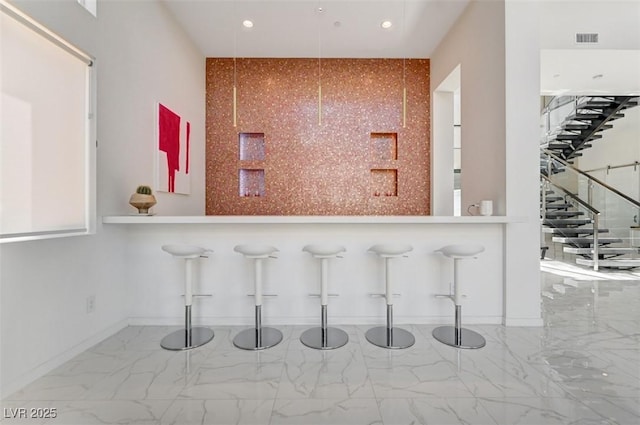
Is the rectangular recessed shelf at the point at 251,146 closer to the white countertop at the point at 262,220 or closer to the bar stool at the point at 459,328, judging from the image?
the white countertop at the point at 262,220

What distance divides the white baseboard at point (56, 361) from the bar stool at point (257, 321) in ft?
3.47

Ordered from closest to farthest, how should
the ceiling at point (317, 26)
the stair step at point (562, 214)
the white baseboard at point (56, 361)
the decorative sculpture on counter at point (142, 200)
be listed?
the white baseboard at point (56, 361)
the decorative sculpture on counter at point (142, 200)
the ceiling at point (317, 26)
the stair step at point (562, 214)

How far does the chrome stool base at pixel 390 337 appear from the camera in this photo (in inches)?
95.8

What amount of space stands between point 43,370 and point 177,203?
2160 millimetres

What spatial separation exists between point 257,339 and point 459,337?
159 cm

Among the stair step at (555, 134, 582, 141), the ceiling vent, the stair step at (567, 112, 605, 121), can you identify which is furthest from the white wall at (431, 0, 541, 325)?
the stair step at (555, 134, 582, 141)

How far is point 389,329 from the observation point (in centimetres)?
252

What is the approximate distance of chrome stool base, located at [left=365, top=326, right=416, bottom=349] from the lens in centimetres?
243

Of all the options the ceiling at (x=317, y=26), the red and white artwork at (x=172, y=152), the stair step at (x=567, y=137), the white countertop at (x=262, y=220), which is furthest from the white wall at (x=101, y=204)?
the stair step at (x=567, y=137)

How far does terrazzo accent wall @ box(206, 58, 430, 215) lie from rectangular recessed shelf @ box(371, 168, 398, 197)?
78 mm

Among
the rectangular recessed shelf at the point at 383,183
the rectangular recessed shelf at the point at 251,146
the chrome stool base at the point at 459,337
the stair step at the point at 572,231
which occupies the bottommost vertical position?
the chrome stool base at the point at 459,337

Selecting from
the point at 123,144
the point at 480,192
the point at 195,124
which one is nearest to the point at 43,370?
the point at 123,144

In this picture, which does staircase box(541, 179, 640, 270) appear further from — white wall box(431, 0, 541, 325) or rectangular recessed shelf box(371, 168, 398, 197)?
white wall box(431, 0, 541, 325)

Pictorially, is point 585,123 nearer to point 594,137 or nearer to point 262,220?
point 594,137
